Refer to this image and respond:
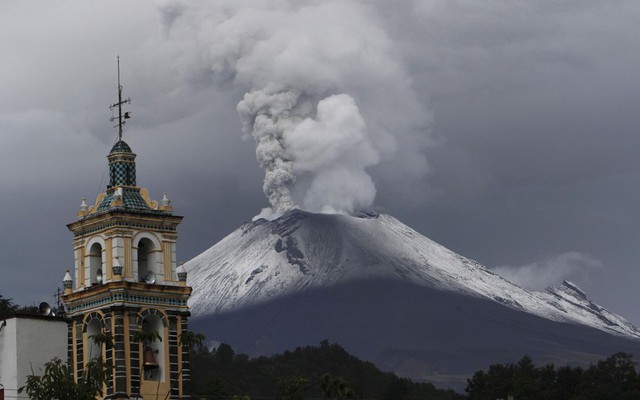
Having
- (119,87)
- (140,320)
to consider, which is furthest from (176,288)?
(119,87)

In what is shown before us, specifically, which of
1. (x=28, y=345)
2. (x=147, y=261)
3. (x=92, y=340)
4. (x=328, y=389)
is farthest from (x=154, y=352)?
(x=328, y=389)

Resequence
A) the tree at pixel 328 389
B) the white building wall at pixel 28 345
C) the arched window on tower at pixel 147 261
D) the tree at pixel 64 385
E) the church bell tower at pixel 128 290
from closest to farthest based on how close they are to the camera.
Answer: the tree at pixel 328 389 → the tree at pixel 64 385 → the church bell tower at pixel 128 290 → the arched window on tower at pixel 147 261 → the white building wall at pixel 28 345

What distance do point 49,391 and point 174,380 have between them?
11296 mm

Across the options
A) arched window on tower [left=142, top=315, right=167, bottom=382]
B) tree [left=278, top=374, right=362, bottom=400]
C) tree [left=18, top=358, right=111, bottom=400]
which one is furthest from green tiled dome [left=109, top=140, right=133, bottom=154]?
tree [left=278, top=374, right=362, bottom=400]

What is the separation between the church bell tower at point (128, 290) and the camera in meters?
65.2

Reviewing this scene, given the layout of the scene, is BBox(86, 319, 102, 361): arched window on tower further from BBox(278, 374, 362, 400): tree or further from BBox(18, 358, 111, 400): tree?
BBox(278, 374, 362, 400): tree

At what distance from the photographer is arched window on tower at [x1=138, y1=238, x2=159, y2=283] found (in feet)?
221

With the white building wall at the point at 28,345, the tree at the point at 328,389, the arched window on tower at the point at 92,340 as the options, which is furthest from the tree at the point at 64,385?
the white building wall at the point at 28,345

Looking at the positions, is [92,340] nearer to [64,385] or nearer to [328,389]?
[64,385]

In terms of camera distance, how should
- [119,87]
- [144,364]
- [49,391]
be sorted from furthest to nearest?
[119,87] < [144,364] < [49,391]

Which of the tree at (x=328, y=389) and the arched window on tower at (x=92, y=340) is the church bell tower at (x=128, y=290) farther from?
the tree at (x=328, y=389)

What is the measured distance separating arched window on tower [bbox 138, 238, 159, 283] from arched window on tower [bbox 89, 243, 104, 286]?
1.42 m

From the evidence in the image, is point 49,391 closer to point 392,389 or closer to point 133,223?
point 133,223

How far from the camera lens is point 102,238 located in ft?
222
